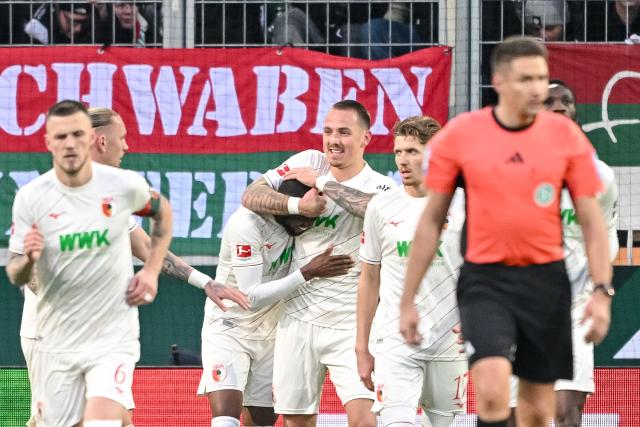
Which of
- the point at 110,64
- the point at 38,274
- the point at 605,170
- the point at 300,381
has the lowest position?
the point at 300,381

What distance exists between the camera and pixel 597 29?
12.8 meters

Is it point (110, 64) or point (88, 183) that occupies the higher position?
point (110, 64)

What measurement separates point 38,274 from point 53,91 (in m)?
5.01

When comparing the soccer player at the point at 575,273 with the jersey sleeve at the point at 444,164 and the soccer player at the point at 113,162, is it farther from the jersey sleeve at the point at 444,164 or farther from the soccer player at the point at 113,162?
the soccer player at the point at 113,162

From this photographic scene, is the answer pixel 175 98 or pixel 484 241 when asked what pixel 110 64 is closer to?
pixel 175 98

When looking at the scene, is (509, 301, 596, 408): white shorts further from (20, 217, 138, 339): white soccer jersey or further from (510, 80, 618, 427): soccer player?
(20, 217, 138, 339): white soccer jersey

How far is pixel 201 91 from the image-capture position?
12.8 metres

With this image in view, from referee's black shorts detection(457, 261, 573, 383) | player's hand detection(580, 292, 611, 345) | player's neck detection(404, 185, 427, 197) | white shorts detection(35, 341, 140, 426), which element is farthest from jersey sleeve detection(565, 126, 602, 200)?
white shorts detection(35, 341, 140, 426)

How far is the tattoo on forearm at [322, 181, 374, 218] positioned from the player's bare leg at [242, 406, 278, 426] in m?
1.59

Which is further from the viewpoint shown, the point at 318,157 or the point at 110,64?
the point at 110,64

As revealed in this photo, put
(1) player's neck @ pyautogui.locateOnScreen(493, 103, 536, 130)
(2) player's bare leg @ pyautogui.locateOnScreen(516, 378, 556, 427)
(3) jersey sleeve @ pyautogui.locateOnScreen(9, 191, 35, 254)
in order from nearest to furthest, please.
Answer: (1) player's neck @ pyautogui.locateOnScreen(493, 103, 536, 130) → (2) player's bare leg @ pyautogui.locateOnScreen(516, 378, 556, 427) → (3) jersey sleeve @ pyautogui.locateOnScreen(9, 191, 35, 254)

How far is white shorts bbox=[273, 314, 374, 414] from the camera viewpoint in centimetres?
965

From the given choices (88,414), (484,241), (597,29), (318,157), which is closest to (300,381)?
(318,157)

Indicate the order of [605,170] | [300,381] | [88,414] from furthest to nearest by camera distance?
[300,381] < [605,170] < [88,414]
